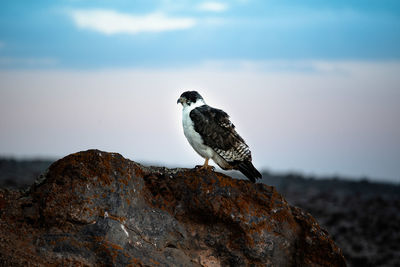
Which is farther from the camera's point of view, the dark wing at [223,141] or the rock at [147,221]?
the dark wing at [223,141]

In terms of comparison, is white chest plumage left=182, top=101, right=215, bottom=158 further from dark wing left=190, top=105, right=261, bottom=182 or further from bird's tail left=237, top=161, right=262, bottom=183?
bird's tail left=237, top=161, right=262, bottom=183

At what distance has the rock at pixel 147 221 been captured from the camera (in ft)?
19.9

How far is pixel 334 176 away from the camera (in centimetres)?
3120

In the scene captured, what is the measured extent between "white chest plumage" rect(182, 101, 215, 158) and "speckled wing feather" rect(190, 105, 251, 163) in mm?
94

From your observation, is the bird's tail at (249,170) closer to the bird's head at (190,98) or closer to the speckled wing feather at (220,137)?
the speckled wing feather at (220,137)

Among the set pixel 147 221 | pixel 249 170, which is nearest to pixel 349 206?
pixel 249 170

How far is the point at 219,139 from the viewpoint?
8.60 metres

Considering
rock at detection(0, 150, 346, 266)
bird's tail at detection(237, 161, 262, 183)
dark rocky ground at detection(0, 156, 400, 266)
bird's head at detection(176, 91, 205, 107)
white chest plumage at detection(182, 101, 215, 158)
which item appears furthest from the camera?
dark rocky ground at detection(0, 156, 400, 266)

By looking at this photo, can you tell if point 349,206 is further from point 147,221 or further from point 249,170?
point 147,221

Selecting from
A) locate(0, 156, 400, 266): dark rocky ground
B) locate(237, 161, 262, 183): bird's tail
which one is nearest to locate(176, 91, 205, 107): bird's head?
locate(237, 161, 262, 183): bird's tail

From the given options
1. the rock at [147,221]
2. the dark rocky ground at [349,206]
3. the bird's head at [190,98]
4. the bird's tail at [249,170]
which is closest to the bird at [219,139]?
the bird's tail at [249,170]

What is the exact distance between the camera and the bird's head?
8.91 meters

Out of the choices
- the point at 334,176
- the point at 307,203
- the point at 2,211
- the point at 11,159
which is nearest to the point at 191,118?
the point at 2,211

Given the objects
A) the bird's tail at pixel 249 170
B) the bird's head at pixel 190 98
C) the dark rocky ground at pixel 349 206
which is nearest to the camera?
the bird's tail at pixel 249 170
